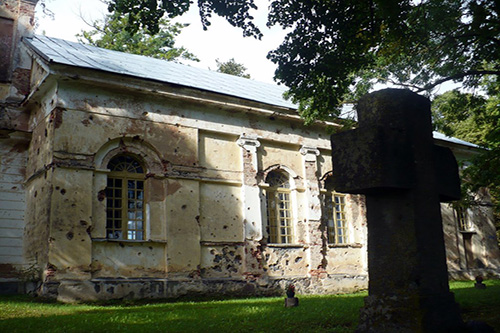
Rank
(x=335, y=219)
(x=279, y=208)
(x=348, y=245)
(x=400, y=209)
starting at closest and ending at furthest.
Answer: (x=400, y=209) < (x=279, y=208) < (x=348, y=245) < (x=335, y=219)

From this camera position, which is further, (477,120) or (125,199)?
(125,199)

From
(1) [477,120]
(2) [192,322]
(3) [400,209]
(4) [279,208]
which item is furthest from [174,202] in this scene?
(3) [400,209]

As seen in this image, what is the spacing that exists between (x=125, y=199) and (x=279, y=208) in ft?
15.4

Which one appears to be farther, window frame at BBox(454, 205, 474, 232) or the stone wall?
window frame at BBox(454, 205, 474, 232)

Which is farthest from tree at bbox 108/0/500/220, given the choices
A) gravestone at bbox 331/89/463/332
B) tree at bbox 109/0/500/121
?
gravestone at bbox 331/89/463/332

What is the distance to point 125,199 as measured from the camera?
1130cm

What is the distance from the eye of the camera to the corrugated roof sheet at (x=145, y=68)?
38.5 ft

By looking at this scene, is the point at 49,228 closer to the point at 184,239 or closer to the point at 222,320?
the point at 184,239

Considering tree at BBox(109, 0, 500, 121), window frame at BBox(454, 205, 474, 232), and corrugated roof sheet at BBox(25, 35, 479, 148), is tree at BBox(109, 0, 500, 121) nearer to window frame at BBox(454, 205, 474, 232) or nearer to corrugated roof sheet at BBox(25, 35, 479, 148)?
corrugated roof sheet at BBox(25, 35, 479, 148)

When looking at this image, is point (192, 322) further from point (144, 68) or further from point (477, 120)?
point (144, 68)

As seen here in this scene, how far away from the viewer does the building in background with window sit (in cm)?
1049

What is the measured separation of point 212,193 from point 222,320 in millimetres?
6066

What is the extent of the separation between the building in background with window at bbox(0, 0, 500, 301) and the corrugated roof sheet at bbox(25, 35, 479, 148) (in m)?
0.10

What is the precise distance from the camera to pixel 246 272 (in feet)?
40.8
